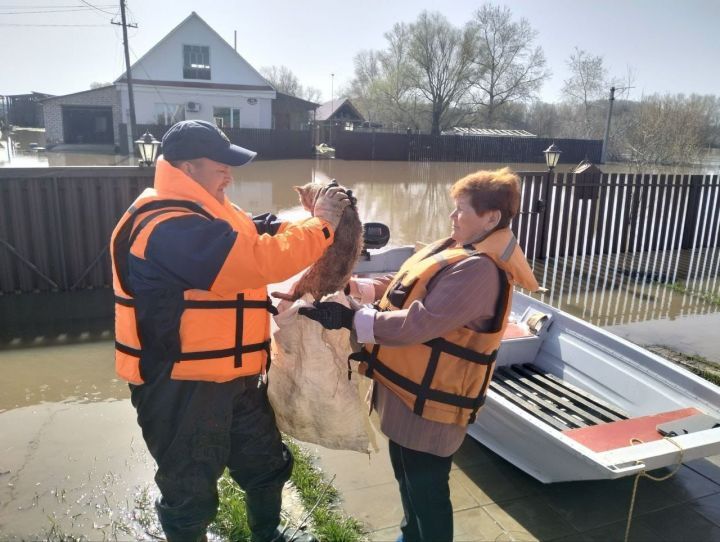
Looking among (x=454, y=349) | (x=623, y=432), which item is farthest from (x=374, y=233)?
(x=623, y=432)

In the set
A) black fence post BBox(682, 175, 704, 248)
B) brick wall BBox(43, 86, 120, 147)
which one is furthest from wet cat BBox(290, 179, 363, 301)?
brick wall BBox(43, 86, 120, 147)

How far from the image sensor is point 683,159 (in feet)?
91.2

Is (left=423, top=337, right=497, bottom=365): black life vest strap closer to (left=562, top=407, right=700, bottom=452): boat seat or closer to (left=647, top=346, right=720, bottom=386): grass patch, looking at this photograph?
(left=562, top=407, right=700, bottom=452): boat seat

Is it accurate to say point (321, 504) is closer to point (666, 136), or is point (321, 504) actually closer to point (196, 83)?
point (666, 136)

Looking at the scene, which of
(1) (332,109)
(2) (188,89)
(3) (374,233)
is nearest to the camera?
(3) (374,233)

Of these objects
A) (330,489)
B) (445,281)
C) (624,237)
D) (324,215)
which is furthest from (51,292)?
(624,237)

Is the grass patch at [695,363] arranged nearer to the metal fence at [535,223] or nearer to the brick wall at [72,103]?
the metal fence at [535,223]

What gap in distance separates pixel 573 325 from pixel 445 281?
3.10 m

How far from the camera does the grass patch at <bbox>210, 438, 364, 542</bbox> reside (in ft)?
10.1

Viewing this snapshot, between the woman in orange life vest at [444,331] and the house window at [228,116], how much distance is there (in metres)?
32.9

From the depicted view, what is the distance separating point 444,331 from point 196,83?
34110 millimetres

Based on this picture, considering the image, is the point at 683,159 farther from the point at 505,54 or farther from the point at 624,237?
the point at 505,54

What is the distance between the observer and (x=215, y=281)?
2.16 metres

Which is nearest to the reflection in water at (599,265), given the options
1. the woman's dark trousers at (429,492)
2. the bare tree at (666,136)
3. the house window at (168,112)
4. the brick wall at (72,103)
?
the woman's dark trousers at (429,492)
